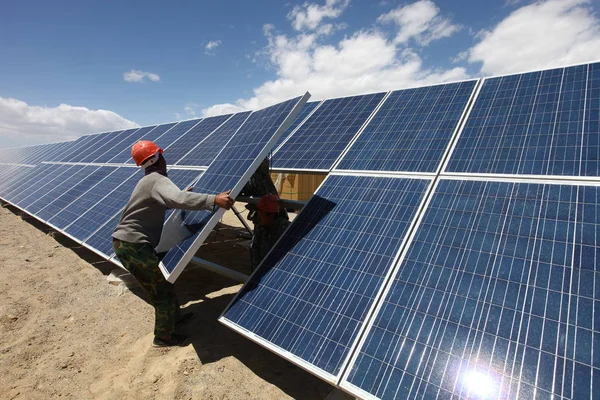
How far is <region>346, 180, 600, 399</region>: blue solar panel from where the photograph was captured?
276cm

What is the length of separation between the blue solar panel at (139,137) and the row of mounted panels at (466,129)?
5759 millimetres

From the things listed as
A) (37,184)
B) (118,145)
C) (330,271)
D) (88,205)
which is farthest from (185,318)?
(37,184)

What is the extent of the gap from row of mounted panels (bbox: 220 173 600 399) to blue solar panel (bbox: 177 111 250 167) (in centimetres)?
483

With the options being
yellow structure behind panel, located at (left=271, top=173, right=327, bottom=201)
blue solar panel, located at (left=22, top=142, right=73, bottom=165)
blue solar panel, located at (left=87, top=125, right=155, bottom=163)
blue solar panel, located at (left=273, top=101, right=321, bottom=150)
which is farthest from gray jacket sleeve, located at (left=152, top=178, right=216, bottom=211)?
blue solar panel, located at (left=22, top=142, right=73, bottom=165)

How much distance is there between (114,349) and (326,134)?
237 inches

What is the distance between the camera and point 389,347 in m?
3.29

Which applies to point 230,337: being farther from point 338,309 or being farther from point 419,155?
point 419,155

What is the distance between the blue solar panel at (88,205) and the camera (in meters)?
8.71

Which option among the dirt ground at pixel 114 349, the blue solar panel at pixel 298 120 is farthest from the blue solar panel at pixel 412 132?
the dirt ground at pixel 114 349

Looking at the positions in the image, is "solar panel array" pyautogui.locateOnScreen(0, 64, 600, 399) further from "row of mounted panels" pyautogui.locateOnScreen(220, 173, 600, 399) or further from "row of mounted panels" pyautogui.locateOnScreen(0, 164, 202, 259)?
"row of mounted panels" pyautogui.locateOnScreen(0, 164, 202, 259)

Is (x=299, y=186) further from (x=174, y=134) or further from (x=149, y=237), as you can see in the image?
(x=149, y=237)

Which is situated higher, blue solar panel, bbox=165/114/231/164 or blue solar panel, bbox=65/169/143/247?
blue solar panel, bbox=165/114/231/164

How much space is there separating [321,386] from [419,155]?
3.90m

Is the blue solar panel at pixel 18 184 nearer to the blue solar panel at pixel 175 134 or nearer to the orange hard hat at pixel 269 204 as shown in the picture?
the blue solar panel at pixel 175 134
